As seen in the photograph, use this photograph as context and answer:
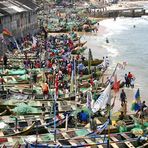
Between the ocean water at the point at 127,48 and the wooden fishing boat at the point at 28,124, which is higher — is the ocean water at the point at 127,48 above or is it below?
above

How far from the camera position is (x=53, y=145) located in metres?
21.2

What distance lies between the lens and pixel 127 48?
66.6 m

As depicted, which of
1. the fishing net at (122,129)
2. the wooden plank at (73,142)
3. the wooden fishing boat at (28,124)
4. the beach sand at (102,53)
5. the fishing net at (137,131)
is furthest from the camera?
the beach sand at (102,53)

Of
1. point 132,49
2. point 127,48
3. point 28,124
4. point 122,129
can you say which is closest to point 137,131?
point 122,129

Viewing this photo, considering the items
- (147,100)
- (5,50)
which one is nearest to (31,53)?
(5,50)

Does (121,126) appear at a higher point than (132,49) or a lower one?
lower

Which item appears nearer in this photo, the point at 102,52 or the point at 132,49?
the point at 102,52

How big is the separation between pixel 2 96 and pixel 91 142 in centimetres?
997

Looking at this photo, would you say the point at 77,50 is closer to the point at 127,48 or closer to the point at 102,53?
the point at 102,53

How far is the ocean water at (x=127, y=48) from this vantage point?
46472 millimetres

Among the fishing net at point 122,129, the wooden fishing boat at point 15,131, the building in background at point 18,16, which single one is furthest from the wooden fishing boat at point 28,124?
the building in background at point 18,16

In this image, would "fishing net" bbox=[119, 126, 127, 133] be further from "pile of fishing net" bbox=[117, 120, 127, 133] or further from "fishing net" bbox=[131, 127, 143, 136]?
"fishing net" bbox=[131, 127, 143, 136]

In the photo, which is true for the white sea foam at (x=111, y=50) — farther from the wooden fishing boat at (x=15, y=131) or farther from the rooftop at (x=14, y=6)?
the wooden fishing boat at (x=15, y=131)

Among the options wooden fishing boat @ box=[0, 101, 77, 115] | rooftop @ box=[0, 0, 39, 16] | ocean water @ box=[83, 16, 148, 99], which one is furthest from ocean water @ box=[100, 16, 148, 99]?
rooftop @ box=[0, 0, 39, 16]
